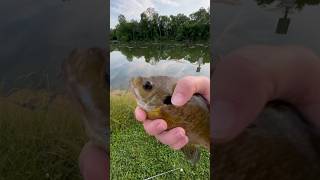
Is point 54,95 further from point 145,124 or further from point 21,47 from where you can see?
point 145,124

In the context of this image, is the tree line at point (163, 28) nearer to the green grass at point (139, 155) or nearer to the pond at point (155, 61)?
the pond at point (155, 61)

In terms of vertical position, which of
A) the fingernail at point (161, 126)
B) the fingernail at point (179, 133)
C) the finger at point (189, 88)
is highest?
the finger at point (189, 88)

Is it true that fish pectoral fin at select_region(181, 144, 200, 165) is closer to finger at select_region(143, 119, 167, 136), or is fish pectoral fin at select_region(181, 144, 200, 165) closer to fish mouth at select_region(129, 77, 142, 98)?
finger at select_region(143, 119, 167, 136)

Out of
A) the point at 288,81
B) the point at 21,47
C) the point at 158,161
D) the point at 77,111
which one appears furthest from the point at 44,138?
the point at 288,81

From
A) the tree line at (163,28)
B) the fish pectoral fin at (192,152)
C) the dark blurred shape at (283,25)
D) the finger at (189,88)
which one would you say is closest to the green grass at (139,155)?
the fish pectoral fin at (192,152)

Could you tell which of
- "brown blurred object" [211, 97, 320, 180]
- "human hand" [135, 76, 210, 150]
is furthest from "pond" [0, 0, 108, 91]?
"brown blurred object" [211, 97, 320, 180]

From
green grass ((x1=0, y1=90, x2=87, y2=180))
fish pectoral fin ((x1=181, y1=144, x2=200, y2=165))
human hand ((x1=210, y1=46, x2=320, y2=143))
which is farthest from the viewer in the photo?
fish pectoral fin ((x1=181, y1=144, x2=200, y2=165))

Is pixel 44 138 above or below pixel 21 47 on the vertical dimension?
below
